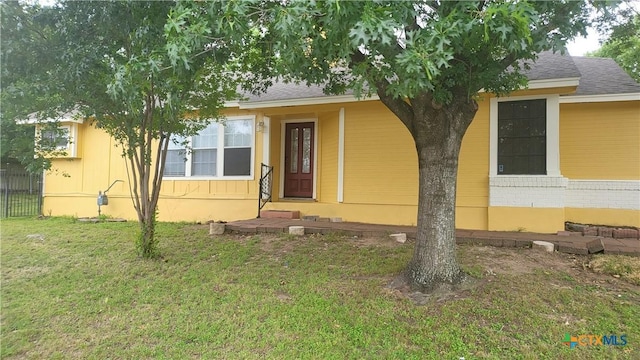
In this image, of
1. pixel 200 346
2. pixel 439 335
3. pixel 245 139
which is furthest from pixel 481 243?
pixel 245 139

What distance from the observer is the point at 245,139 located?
9.19m

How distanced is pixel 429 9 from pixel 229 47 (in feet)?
7.13

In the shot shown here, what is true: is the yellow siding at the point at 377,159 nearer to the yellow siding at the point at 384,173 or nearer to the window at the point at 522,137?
the yellow siding at the point at 384,173

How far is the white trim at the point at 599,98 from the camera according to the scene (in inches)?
269

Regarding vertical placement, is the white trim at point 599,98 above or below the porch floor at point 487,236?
above

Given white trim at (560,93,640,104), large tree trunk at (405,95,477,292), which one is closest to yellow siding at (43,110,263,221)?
large tree trunk at (405,95,477,292)

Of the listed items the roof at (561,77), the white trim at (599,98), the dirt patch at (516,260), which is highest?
the roof at (561,77)

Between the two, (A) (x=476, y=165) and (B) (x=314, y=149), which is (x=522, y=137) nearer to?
(A) (x=476, y=165)

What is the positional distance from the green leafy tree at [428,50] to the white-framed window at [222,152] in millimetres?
4734

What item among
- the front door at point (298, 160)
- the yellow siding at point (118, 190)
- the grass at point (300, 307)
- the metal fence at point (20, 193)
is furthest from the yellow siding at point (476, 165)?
the metal fence at point (20, 193)

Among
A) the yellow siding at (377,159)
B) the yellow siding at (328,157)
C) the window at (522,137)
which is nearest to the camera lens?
the window at (522,137)

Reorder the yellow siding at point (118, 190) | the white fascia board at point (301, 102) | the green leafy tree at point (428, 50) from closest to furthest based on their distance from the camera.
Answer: the green leafy tree at point (428, 50)
the white fascia board at point (301, 102)
the yellow siding at point (118, 190)

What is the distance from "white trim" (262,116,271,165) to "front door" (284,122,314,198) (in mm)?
710

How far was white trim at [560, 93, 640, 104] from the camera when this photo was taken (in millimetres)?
6824
